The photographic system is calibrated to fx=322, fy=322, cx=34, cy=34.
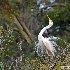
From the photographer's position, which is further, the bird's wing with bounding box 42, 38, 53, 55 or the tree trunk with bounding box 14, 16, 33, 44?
the tree trunk with bounding box 14, 16, 33, 44

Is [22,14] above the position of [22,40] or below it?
above

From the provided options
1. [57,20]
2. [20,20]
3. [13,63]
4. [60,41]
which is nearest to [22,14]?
[20,20]

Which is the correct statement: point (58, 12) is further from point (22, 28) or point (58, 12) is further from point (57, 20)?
point (22, 28)

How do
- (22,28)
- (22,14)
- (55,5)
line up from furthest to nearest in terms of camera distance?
(55,5), (22,14), (22,28)

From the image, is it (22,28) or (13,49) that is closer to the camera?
(13,49)

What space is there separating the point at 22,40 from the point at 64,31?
2789 mm

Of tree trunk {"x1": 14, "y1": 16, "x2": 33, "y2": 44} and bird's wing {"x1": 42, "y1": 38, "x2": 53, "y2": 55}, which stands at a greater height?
tree trunk {"x1": 14, "y1": 16, "x2": 33, "y2": 44}

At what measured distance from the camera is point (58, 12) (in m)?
13.0

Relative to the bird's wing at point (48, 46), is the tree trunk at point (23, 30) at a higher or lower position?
higher

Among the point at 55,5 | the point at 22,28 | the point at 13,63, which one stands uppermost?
the point at 55,5

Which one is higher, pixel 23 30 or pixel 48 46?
pixel 23 30

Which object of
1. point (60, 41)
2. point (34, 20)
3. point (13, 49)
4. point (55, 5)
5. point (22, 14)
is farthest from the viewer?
point (55, 5)

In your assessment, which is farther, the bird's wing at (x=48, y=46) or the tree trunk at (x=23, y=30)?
the tree trunk at (x=23, y=30)

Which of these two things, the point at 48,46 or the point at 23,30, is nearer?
the point at 48,46
